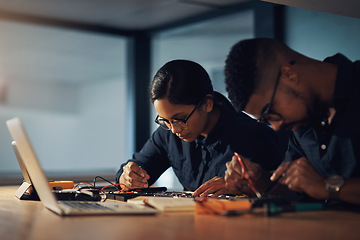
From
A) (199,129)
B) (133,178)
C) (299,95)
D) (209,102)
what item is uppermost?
(299,95)

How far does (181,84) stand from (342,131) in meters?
0.92

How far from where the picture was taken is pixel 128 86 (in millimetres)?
6031

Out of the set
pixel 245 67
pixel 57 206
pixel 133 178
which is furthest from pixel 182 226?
pixel 133 178

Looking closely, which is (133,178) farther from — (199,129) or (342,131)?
(342,131)

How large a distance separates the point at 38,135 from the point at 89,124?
0.70 m

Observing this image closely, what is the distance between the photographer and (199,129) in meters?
2.38

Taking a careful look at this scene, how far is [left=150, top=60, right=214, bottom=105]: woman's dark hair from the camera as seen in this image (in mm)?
2297

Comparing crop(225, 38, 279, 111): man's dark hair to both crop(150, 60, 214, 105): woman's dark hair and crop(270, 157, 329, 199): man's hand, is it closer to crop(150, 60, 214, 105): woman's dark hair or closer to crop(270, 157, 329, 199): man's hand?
crop(270, 157, 329, 199): man's hand

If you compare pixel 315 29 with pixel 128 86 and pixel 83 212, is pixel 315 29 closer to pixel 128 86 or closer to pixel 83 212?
pixel 128 86

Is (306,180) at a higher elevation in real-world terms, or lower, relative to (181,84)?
lower

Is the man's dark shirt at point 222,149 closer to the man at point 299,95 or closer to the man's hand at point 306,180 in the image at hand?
the man at point 299,95

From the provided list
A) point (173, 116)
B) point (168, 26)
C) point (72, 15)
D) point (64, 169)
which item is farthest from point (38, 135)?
point (173, 116)

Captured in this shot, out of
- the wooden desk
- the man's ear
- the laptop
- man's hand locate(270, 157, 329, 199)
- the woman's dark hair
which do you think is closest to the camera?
the wooden desk

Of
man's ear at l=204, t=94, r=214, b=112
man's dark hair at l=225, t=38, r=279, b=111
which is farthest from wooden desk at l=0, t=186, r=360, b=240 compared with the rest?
man's ear at l=204, t=94, r=214, b=112
